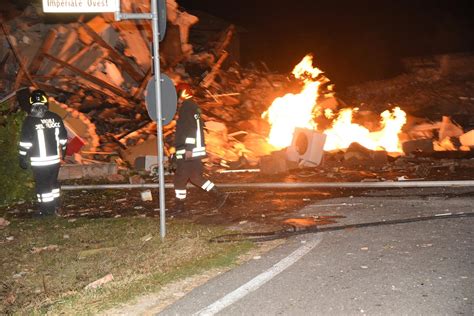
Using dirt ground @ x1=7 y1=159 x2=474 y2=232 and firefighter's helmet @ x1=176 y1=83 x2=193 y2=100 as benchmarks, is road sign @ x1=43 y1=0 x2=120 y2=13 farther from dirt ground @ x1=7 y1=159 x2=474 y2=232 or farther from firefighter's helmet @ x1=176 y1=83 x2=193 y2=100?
dirt ground @ x1=7 y1=159 x2=474 y2=232

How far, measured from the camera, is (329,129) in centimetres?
1479

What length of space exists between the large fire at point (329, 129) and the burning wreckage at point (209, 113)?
0.10 ft

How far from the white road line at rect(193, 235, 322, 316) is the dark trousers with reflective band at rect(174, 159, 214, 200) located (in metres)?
2.76

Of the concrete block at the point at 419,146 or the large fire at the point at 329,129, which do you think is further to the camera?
the large fire at the point at 329,129

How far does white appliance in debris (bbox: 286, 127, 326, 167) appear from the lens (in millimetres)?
12375

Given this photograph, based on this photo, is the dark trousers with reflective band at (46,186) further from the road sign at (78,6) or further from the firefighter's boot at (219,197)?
the road sign at (78,6)

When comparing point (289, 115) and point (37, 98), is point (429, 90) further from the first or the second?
point (37, 98)

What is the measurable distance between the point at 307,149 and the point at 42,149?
625 cm

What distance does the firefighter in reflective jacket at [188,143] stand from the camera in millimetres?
7945

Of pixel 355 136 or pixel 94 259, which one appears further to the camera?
pixel 355 136

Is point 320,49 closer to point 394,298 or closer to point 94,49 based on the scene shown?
point 94,49

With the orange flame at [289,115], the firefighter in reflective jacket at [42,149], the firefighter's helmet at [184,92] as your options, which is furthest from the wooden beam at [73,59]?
the firefighter's helmet at [184,92]

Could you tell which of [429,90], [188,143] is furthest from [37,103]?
[429,90]

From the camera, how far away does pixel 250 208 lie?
8.24 meters
